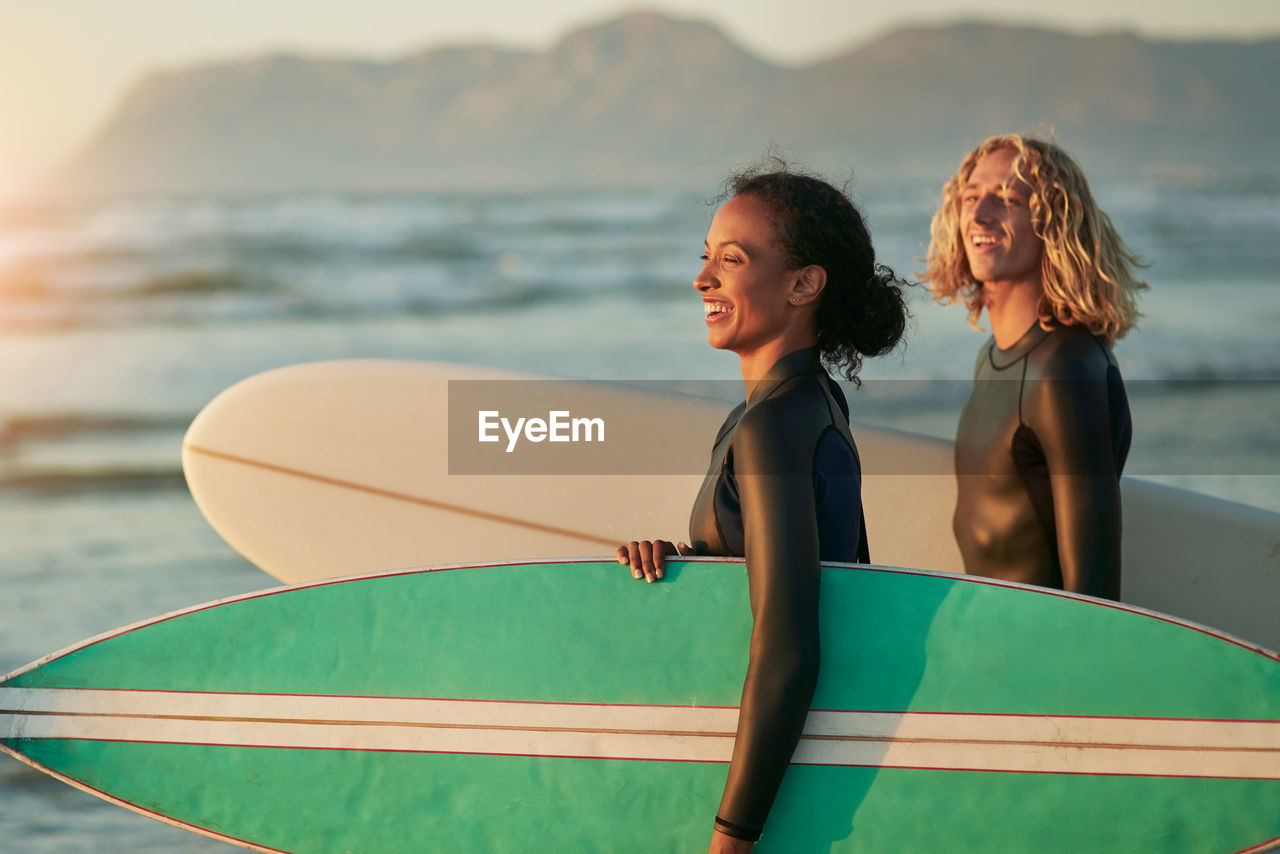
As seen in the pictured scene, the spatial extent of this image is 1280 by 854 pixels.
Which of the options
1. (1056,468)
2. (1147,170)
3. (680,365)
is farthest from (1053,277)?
(1147,170)

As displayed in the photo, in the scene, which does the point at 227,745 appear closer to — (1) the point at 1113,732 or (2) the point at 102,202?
(1) the point at 1113,732

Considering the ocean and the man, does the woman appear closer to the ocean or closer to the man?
the ocean

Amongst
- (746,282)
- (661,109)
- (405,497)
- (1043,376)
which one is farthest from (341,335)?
(661,109)

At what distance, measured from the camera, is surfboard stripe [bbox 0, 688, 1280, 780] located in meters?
1.59

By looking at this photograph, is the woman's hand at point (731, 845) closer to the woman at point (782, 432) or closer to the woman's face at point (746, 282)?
the woman at point (782, 432)

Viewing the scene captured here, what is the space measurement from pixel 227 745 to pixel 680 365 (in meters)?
6.07

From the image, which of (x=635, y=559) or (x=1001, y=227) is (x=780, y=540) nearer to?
(x=635, y=559)

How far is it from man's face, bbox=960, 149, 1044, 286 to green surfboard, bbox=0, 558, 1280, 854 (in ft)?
2.06

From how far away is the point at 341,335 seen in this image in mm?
9414

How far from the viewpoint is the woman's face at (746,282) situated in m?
1.40

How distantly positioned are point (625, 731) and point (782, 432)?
0.60 metres

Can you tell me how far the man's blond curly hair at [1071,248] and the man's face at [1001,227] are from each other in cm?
2

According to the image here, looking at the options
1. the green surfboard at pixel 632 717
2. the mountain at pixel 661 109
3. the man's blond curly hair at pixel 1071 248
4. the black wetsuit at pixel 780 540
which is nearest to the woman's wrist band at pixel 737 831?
the black wetsuit at pixel 780 540

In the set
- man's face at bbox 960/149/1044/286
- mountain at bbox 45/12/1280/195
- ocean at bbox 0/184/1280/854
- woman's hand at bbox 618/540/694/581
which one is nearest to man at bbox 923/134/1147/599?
man's face at bbox 960/149/1044/286
